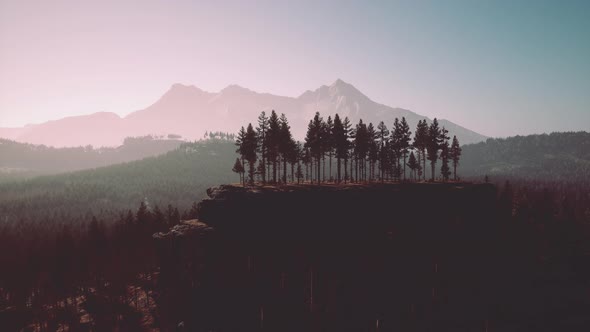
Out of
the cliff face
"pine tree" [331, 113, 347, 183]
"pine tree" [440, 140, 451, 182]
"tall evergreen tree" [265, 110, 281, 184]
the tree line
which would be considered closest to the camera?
the cliff face

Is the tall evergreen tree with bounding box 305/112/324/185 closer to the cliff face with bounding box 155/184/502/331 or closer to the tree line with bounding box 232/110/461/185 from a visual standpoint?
the tree line with bounding box 232/110/461/185

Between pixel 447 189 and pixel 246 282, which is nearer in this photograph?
pixel 246 282

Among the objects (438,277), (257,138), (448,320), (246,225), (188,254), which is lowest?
(448,320)

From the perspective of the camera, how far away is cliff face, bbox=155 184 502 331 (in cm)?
6269

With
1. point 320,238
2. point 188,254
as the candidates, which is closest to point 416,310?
point 320,238

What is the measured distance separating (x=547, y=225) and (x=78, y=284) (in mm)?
145736

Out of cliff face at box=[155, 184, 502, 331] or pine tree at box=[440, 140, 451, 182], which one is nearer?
cliff face at box=[155, 184, 502, 331]

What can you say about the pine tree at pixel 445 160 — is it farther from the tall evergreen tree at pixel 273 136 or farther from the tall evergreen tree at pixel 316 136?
the tall evergreen tree at pixel 273 136

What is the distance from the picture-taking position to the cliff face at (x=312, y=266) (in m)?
62.7

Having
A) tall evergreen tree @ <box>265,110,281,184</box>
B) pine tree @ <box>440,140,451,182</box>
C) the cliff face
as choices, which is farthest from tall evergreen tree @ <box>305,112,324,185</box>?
pine tree @ <box>440,140,451,182</box>

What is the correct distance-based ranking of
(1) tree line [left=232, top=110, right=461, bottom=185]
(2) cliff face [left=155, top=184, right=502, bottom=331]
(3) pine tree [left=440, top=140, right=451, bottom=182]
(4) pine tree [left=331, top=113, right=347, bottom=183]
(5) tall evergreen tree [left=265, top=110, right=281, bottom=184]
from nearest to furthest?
(2) cliff face [left=155, top=184, right=502, bottom=331] → (5) tall evergreen tree [left=265, top=110, right=281, bottom=184] → (1) tree line [left=232, top=110, right=461, bottom=185] → (4) pine tree [left=331, top=113, right=347, bottom=183] → (3) pine tree [left=440, top=140, right=451, bottom=182]

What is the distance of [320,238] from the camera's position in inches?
2675

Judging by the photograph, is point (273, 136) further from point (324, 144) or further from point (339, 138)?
point (339, 138)

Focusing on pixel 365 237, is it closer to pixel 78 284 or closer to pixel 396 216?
pixel 396 216
